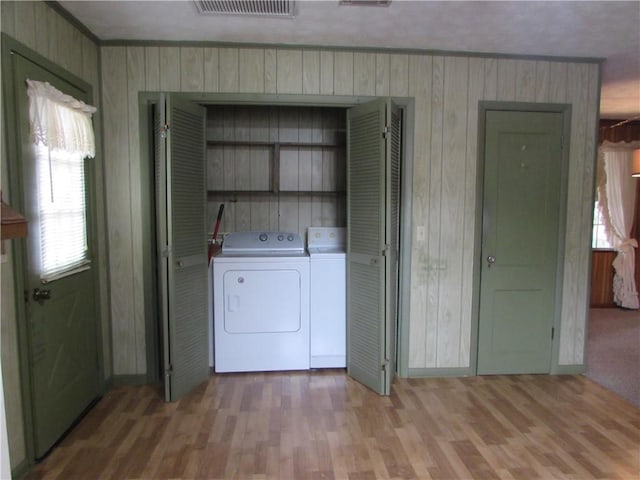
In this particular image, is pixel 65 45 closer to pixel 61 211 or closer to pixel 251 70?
pixel 61 211

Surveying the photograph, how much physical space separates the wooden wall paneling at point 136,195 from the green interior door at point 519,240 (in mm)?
2649

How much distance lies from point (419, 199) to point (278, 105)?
1310 millimetres

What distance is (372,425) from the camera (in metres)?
2.60

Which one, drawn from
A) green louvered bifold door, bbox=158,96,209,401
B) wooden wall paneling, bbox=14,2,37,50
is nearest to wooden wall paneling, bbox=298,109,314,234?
green louvered bifold door, bbox=158,96,209,401

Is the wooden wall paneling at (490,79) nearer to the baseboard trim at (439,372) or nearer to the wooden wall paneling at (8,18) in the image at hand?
the baseboard trim at (439,372)

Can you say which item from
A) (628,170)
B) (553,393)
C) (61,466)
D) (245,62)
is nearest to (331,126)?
(245,62)

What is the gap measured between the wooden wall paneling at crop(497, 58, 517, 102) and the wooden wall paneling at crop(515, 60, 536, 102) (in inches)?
1.3

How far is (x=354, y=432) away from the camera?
8.25ft

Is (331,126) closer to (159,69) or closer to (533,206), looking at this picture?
(159,69)

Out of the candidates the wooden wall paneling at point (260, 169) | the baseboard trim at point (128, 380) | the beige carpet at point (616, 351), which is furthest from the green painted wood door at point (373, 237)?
the beige carpet at point (616, 351)

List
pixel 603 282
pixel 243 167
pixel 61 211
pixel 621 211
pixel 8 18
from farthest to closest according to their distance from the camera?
pixel 603 282 → pixel 621 211 → pixel 243 167 → pixel 61 211 → pixel 8 18

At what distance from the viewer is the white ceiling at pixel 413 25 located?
7.92ft

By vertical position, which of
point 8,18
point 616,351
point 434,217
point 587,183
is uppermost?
point 8,18

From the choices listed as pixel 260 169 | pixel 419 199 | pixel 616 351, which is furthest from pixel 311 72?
pixel 616 351
